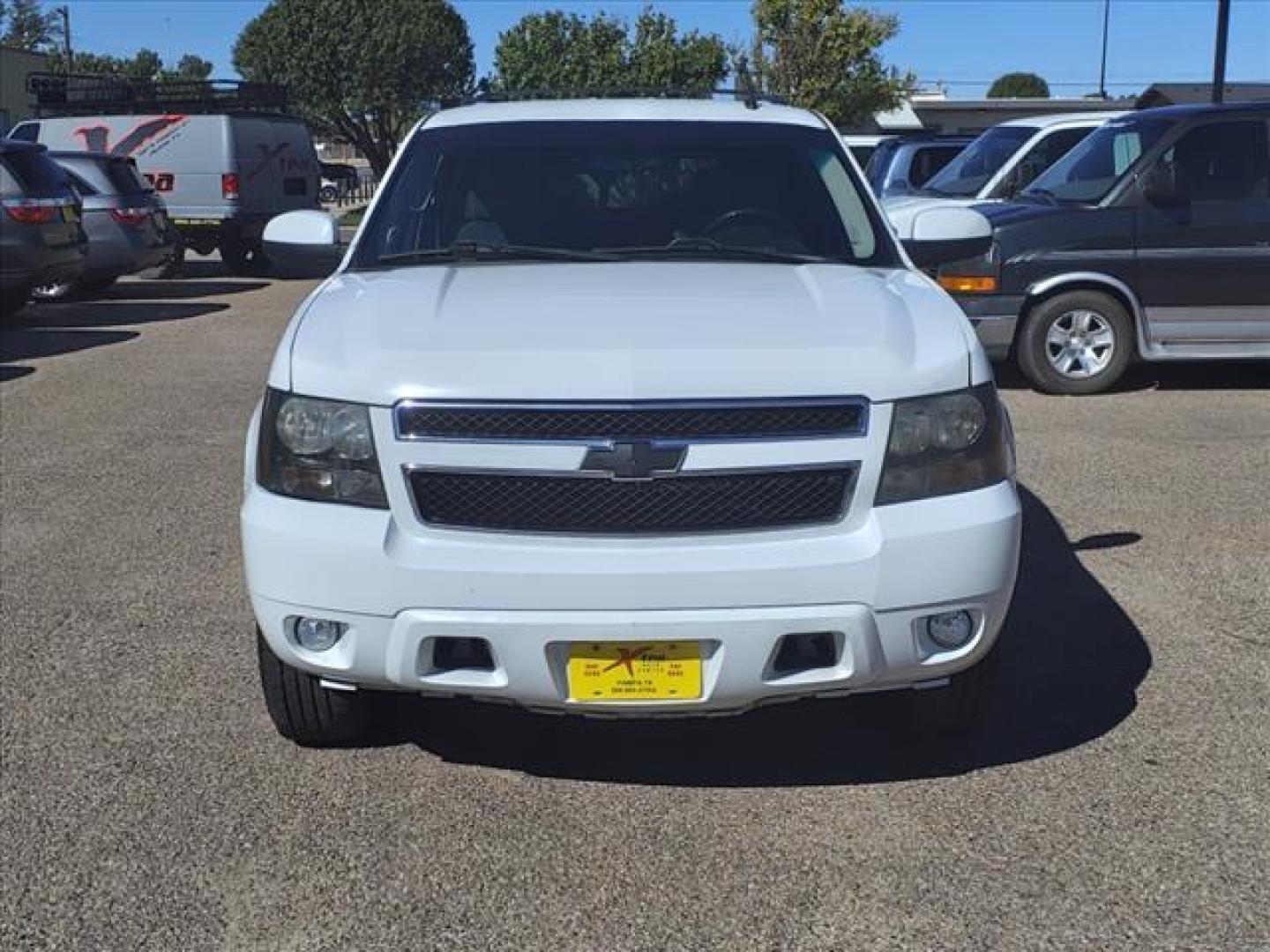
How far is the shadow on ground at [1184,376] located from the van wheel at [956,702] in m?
6.34

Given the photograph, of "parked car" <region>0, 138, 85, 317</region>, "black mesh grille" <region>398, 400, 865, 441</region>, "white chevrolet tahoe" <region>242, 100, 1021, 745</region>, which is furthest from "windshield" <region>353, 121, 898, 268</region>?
"parked car" <region>0, 138, 85, 317</region>

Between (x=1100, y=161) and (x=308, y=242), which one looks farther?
(x=1100, y=161)

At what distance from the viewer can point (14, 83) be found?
4866cm

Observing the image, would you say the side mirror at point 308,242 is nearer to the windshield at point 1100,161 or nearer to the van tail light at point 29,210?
the windshield at point 1100,161

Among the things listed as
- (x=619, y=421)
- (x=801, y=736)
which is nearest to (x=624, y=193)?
(x=619, y=421)

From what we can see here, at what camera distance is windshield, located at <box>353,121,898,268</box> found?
15.0ft

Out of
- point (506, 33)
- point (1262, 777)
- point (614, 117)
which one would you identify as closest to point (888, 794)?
point (1262, 777)

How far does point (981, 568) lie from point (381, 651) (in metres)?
1.42

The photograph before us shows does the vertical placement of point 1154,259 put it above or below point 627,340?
below

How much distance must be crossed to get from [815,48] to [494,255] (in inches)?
1424

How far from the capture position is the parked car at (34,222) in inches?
501

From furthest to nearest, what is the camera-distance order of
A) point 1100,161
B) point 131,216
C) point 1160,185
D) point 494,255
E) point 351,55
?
1. point 351,55
2. point 131,216
3. point 1100,161
4. point 1160,185
5. point 494,255

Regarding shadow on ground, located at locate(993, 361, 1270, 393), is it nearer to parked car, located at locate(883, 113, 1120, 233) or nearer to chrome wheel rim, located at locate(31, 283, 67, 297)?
parked car, located at locate(883, 113, 1120, 233)

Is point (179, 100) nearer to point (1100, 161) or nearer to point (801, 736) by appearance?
point (1100, 161)
